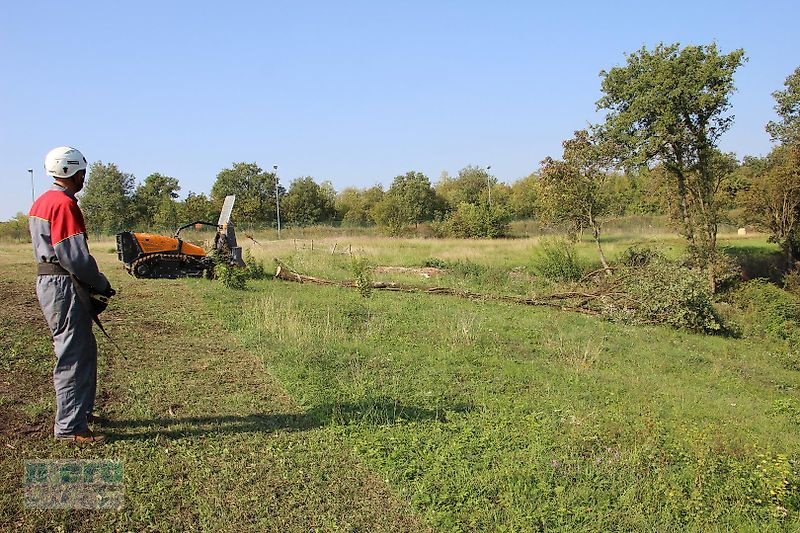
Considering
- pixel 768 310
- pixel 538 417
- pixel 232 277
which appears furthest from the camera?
pixel 768 310

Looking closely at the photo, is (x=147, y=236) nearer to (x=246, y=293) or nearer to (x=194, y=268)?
(x=194, y=268)

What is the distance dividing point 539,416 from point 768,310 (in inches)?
540

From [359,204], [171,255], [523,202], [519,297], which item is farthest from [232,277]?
[359,204]

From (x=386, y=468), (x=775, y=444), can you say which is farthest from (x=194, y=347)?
(x=775, y=444)

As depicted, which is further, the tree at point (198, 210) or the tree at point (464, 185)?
the tree at point (464, 185)

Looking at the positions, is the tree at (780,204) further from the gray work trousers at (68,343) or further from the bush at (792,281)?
the gray work trousers at (68,343)

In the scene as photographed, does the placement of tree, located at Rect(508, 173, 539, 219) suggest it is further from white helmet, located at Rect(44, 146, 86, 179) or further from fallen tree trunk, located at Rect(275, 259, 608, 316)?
white helmet, located at Rect(44, 146, 86, 179)

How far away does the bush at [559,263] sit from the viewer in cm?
1947

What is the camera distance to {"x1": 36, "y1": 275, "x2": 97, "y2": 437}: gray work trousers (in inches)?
155

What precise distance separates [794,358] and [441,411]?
939 centimetres

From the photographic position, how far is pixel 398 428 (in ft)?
16.3

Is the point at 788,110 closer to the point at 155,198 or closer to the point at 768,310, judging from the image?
the point at 768,310

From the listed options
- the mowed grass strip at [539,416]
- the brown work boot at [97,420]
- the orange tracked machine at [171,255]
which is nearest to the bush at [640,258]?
the mowed grass strip at [539,416]

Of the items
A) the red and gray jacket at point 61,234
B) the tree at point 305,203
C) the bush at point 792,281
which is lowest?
the bush at point 792,281
